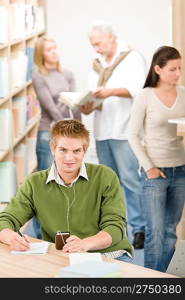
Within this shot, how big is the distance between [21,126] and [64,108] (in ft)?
3.34

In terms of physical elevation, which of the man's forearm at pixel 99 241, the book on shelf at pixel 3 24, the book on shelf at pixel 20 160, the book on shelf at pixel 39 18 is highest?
the book on shelf at pixel 3 24

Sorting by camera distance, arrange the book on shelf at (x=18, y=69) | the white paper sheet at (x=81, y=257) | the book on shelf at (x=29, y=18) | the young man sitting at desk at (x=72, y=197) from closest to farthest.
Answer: the white paper sheet at (x=81, y=257) → the young man sitting at desk at (x=72, y=197) → the book on shelf at (x=18, y=69) → the book on shelf at (x=29, y=18)

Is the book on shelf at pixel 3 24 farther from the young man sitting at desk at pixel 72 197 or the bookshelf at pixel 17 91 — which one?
the young man sitting at desk at pixel 72 197

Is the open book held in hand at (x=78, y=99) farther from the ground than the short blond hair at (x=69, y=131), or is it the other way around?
the short blond hair at (x=69, y=131)

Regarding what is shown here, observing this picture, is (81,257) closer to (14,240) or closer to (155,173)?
(14,240)

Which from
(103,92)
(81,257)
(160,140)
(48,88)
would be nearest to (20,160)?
(48,88)

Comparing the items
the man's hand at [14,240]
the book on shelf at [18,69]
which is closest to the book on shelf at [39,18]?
the book on shelf at [18,69]

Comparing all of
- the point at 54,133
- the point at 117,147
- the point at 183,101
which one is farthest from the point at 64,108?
the point at 54,133

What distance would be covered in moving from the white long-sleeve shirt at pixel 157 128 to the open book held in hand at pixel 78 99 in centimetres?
107

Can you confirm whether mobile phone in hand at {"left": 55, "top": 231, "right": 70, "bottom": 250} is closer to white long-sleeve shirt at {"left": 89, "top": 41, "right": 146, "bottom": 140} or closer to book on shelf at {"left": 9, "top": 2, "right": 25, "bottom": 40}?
white long-sleeve shirt at {"left": 89, "top": 41, "right": 146, "bottom": 140}

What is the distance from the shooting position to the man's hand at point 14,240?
9.43 feet

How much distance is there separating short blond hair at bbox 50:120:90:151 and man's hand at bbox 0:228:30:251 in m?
0.47

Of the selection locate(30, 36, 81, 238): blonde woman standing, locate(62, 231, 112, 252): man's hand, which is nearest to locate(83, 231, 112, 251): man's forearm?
locate(62, 231, 112, 252): man's hand

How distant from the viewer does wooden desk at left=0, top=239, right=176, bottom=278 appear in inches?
103
